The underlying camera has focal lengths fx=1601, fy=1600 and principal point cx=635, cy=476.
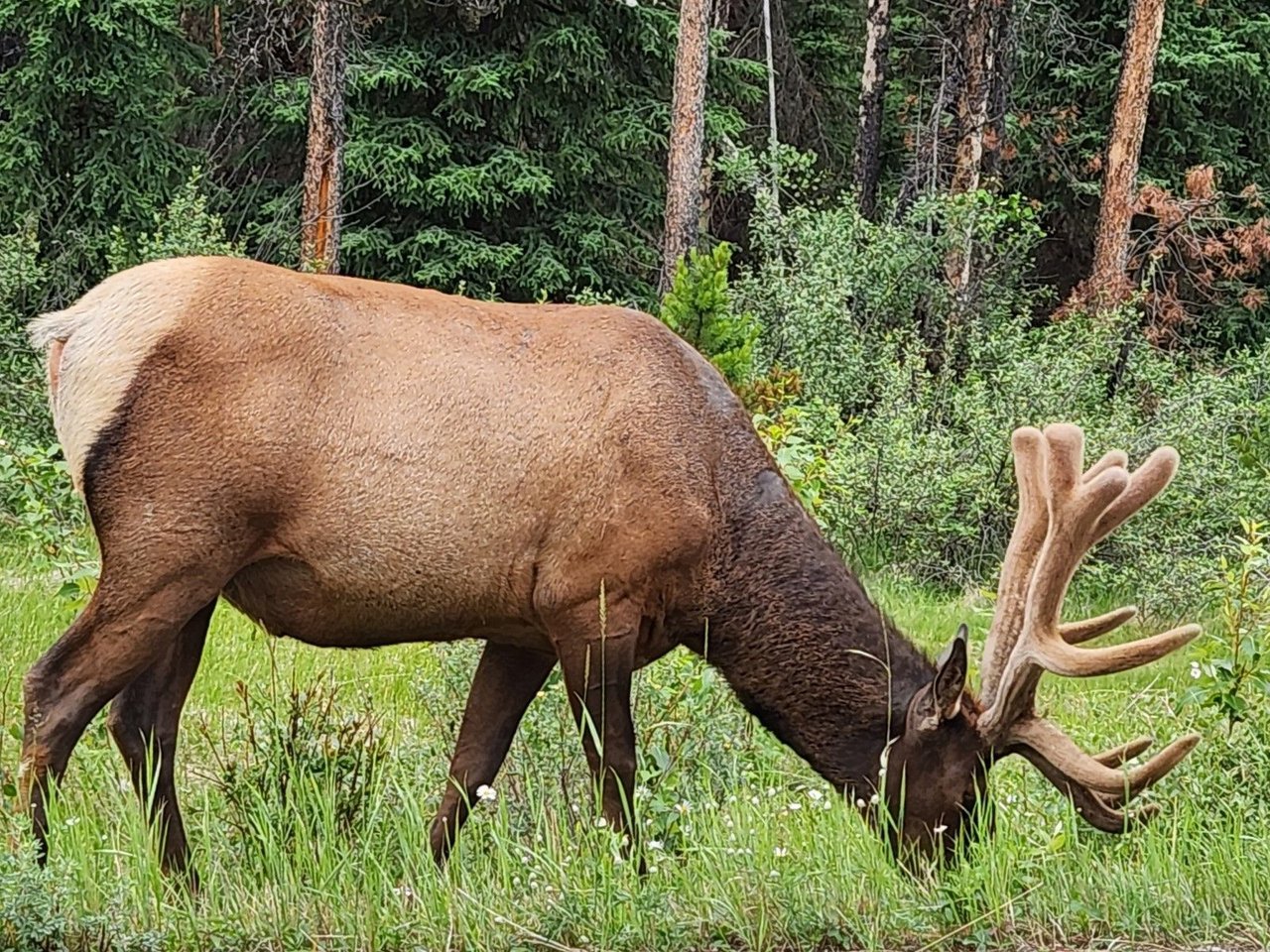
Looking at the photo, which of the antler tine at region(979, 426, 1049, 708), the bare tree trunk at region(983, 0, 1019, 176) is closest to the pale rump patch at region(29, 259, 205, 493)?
the antler tine at region(979, 426, 1049, 708)

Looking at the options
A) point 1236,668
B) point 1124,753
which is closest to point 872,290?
point 1236,668

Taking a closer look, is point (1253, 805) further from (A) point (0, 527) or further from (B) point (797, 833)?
(A) point (0, 527)

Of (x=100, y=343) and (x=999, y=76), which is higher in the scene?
(x=999, y=76)

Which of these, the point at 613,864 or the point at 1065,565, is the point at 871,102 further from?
the point at 613,864

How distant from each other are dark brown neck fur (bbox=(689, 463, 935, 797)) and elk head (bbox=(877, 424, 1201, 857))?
12 centimetres

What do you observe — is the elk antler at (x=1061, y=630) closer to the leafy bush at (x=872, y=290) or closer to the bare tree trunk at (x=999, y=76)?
the leafy bush at (x=872, y=290)

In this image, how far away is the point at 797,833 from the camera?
184 inches

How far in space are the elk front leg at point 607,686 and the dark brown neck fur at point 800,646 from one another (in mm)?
377

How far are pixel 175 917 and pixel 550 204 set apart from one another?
16.1 meters

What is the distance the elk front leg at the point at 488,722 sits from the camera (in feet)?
17.6

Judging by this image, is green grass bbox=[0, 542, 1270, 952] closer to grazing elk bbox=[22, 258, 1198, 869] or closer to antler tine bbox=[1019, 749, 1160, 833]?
antler tine bbox=[1019, 749, 1160, 833]

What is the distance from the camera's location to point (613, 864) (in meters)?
4.07

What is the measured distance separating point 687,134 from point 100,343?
14.3m

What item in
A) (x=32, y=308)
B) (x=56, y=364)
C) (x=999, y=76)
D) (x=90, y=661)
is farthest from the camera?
(x=999, y=76)
